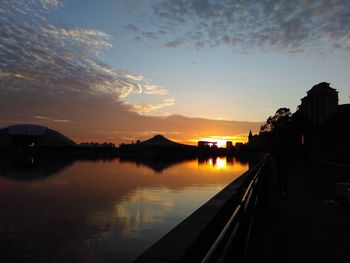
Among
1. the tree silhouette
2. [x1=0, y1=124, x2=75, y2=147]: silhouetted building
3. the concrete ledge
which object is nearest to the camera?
the concrete ledge

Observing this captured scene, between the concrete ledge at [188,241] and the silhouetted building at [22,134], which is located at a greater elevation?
the silhouetted building at [22,134]

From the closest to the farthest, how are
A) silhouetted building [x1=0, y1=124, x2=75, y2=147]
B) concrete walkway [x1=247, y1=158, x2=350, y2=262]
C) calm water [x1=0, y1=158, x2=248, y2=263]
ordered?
1. concrete walkway [x1=247, y1=158, x2=350, y2=262]
2. calm water [x1=0, y1=158, x2=248, y2=263]
3. silhouetted building [x1=0, y1=124, x2=75, y2=147]

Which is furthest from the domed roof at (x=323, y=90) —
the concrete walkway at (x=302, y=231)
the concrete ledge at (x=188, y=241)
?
the concrete ledge at (x=188, y=241)

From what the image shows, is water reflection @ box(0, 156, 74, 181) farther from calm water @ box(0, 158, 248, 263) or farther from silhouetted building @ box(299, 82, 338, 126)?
silhouetted building @ box(299, 82, 338, 126)

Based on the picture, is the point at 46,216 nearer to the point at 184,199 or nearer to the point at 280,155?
the point at 184,199

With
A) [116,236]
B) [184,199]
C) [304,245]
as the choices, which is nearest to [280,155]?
[184,199]

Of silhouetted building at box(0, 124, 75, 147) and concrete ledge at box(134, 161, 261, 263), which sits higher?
silhouetted building at box(0, 124, 75, 147)

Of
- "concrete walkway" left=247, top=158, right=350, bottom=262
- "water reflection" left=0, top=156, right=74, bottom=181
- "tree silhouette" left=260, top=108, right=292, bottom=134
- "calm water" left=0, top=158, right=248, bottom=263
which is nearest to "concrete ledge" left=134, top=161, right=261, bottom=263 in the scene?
"concrete walkway" left=247, top=158, right=350, bottom=262

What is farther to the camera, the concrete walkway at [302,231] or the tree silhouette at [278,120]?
the tree silhouette at [278,120]

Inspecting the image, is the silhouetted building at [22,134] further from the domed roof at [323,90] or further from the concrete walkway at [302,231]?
the concrete walkway at [302,231]

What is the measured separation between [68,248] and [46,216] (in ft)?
20.0

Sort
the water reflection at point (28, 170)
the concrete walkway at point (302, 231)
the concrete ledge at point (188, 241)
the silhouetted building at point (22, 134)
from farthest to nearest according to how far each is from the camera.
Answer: the silhouetted building at point (22, 134)
the water reflection at point (28, 170)
the concrete walkway at point (302, 231)
the concrete ledge at point (188, 241)

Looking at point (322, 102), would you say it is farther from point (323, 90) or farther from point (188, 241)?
point (188, 241)

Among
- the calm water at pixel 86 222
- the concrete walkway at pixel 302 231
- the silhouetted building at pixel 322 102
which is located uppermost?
the silhouetted building at pixel 322 102
